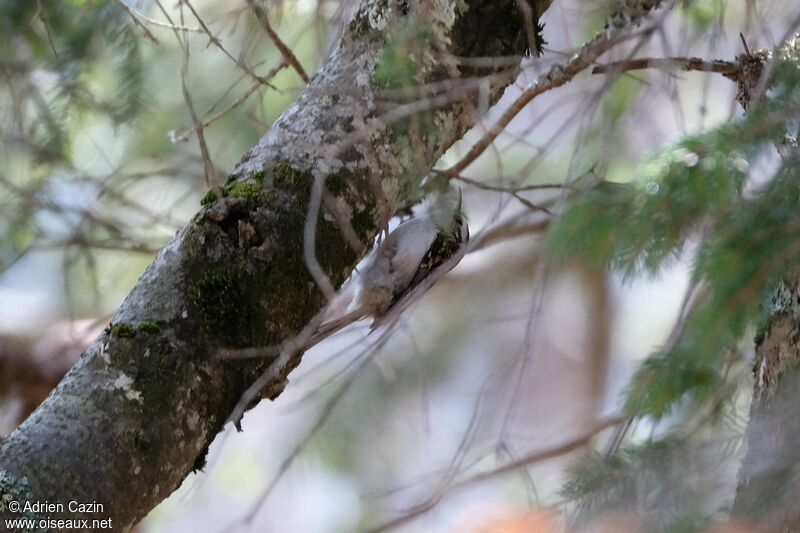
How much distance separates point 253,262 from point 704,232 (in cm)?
69

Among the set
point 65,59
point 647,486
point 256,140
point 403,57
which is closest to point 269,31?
point 403,57

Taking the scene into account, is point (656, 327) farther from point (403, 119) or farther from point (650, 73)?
point (403, 119)

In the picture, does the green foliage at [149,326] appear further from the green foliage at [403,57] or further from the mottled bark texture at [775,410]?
the mottled bark texture at [775,410]

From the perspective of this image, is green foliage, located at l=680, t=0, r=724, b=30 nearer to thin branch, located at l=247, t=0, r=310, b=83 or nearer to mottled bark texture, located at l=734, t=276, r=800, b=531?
mottled bark texture, located at l=734, t=276, r=800, b=531

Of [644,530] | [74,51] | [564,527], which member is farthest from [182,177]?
[644,530]

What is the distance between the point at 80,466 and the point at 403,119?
798 millimetres

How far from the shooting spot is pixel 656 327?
4.23m

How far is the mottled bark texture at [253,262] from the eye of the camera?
48.0 inches

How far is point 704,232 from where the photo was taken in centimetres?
117

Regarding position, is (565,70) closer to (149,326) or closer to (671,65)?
(671,65)

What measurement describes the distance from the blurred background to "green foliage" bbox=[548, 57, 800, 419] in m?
0.07

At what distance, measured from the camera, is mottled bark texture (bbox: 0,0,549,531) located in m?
1.22

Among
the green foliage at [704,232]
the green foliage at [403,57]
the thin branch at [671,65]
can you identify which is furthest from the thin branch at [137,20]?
the green foliage at [704,232]

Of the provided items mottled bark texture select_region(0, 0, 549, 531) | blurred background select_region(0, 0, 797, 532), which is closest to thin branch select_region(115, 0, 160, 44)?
blurred background select_region(0, 0, 797, 532)
